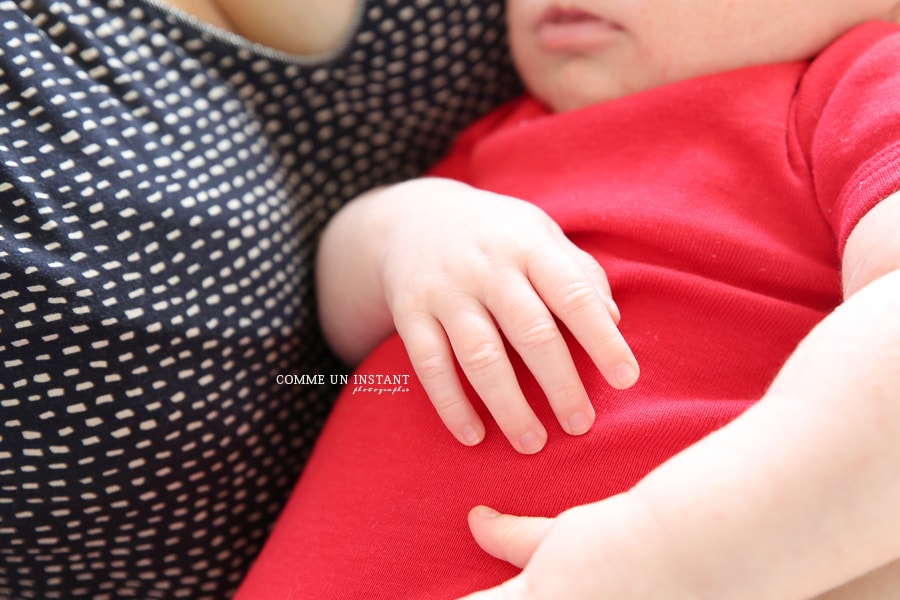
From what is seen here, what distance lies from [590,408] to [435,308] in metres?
0.15

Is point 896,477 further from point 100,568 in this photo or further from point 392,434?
point 100,568

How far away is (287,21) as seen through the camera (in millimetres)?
835

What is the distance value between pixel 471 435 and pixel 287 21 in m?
0.49

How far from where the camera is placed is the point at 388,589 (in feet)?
2.03

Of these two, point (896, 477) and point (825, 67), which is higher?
point (825, 67)

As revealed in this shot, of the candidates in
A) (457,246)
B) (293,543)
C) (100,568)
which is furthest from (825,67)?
(100,568)

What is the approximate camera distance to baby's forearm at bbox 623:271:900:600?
18.7 inches

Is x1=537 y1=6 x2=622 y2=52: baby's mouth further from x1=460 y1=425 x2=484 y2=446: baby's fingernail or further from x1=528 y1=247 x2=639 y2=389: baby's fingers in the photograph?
x1=460 y1=425 x2=484 y2=446: baby's fingernail

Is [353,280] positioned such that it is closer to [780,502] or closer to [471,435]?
[471,435]

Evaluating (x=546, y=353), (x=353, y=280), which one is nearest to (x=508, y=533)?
(x=546, y=353)

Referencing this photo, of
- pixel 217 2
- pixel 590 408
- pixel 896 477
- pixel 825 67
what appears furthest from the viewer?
pixel 217 2

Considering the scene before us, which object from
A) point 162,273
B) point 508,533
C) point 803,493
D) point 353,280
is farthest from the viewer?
point 353,280

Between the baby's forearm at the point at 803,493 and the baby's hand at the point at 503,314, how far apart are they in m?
0.13

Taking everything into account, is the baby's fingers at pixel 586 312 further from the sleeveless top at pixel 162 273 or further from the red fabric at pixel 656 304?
the sleeveless top at pixel 162 273
